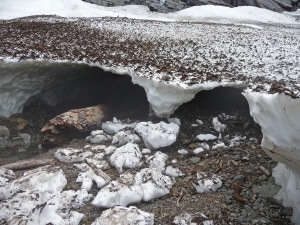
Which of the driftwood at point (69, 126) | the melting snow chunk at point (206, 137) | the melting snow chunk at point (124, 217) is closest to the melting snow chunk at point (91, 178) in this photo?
the melting snow chunk at point (124, 217)

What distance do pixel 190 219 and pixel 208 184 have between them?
1.91 feet

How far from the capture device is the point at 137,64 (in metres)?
5.07

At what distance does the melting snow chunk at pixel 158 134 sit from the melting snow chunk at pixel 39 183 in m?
1.26

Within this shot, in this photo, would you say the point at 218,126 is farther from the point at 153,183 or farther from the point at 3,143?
the point at 3,143

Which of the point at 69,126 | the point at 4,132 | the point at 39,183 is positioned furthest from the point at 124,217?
the point at 4,132

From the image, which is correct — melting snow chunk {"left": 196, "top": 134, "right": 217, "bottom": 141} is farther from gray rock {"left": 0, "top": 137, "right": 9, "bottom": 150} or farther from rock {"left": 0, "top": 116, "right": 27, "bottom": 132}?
rock {"left": 0, "top": 116, "right": 27, "bottom": 132}

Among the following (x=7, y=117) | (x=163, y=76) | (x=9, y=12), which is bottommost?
(x=7, y=117)

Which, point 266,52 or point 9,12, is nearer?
point 266,52

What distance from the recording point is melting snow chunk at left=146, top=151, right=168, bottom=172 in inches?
140

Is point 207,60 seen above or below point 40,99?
above

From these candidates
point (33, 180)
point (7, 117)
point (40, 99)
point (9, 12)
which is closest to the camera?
point (33, 180)

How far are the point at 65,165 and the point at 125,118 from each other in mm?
1651

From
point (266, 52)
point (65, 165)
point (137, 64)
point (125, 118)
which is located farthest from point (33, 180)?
point (266, 52)

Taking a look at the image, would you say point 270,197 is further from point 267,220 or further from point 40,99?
point 40,99
